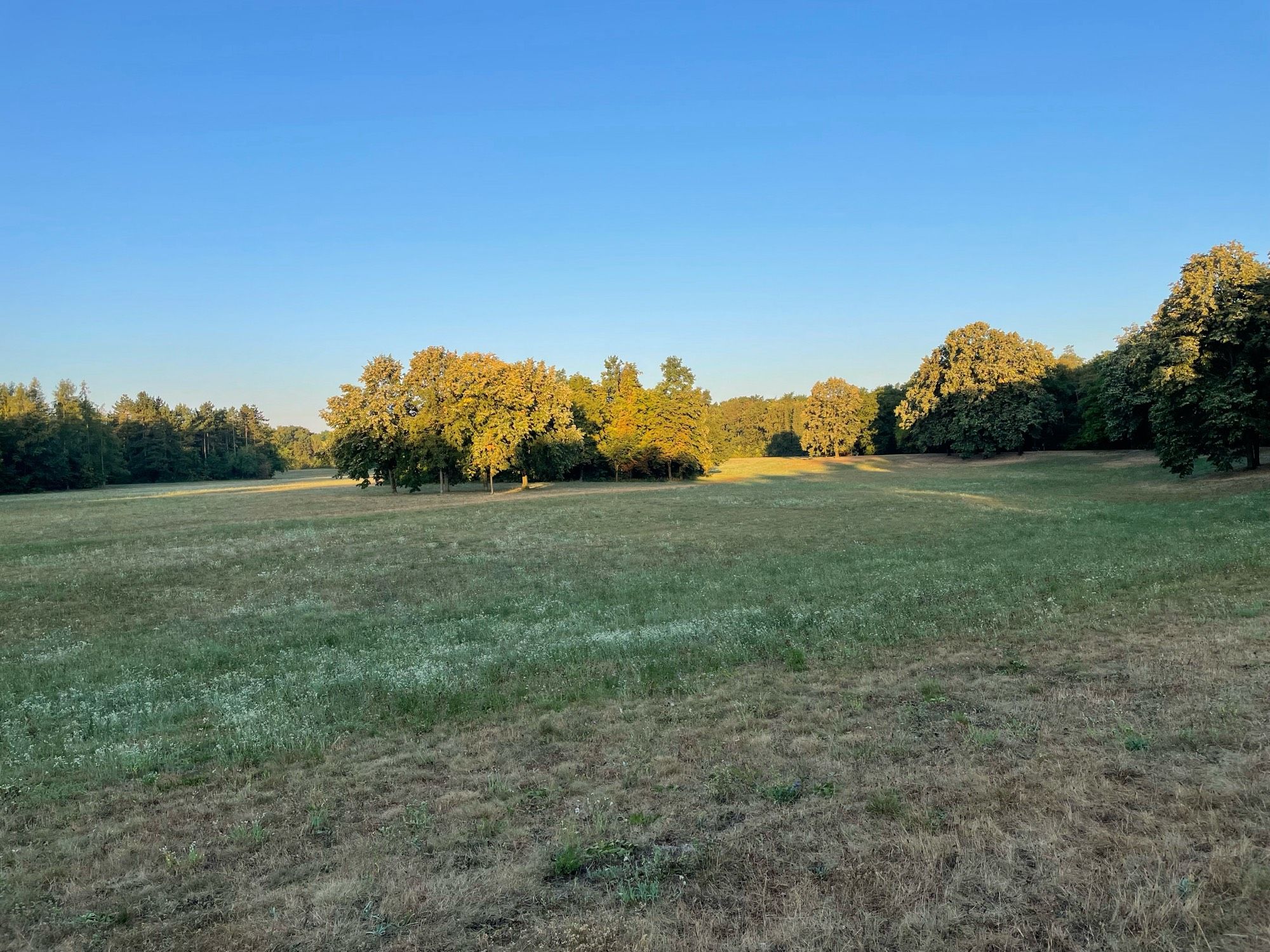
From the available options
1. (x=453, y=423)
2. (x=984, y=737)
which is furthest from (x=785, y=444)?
(x=984, y=737)

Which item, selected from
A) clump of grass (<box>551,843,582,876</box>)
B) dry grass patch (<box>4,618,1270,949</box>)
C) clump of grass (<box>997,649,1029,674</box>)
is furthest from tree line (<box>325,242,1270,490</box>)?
clump of grass (<box>551,843,582,876</box>)

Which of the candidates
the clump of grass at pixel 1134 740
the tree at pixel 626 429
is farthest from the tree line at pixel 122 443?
the clump of grass at pixel 1134 740

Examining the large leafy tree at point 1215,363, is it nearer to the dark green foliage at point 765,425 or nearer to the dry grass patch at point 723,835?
the dry grass patch at point 723,835

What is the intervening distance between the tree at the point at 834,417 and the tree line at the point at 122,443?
3018 inches

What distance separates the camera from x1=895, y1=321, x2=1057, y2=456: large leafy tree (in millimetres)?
81312

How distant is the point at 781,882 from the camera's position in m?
4.89

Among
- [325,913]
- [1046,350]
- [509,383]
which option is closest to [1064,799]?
[325,913]

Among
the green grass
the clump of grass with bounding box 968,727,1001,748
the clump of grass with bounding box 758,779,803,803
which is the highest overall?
the clump of grass with bounding box 758,779,803,803

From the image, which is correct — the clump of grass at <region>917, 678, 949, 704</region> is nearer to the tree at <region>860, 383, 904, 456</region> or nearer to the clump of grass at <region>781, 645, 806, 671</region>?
the clump of grass at <region>781, 645, 806, 671</region>

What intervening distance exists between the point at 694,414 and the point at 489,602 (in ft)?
203

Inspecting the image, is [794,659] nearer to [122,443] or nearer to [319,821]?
[319,821]

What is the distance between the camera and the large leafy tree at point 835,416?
112 meters

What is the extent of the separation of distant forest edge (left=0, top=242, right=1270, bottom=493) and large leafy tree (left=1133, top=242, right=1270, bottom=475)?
0.10 m

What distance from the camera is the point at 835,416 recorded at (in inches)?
4417
